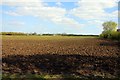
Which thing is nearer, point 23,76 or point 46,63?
point 23,76

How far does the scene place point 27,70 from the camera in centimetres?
955

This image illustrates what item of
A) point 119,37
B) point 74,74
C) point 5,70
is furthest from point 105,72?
point 119,37

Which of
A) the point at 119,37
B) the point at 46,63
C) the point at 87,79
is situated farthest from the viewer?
the point at 119,37

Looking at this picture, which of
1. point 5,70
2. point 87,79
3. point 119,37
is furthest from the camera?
point 119,37

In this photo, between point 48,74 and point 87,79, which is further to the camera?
point 48,74

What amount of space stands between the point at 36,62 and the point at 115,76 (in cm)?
383

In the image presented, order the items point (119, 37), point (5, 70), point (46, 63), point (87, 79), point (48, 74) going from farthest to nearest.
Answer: point (119, 37) < point (46, 63) < point (5, 70) < point (48, 74) < point (87, 79)

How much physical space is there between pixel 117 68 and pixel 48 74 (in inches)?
120

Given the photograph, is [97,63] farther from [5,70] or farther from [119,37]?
[119,37]

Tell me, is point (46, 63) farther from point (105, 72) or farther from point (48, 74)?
point (105, 72)

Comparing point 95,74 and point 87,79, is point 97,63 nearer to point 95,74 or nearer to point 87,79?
point 95,74

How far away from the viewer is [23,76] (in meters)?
8.52

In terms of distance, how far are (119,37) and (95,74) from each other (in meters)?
37.4

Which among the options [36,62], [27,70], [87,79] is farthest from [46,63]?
[87,79]
